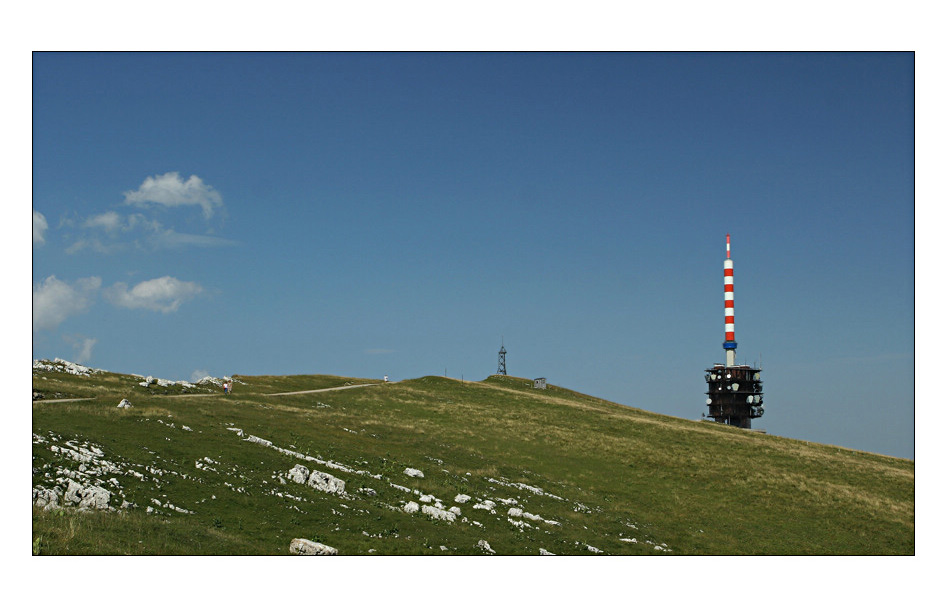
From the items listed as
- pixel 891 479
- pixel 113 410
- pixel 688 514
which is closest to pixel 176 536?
pixel 113 410

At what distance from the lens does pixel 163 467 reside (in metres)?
34.3

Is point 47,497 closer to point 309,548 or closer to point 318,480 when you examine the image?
point 309,548

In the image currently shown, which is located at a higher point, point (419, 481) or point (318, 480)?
point (318, 480)

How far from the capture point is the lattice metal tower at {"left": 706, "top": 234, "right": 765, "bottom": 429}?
164 metres

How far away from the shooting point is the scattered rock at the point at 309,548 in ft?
81.7

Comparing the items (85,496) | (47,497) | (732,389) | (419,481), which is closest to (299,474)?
(419,481)

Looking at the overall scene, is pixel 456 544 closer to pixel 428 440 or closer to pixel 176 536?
pixel 176 536

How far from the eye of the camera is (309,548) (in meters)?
24.9

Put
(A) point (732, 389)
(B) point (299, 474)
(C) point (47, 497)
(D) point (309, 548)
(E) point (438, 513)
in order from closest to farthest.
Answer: (D) point (309, 548)
(C) point (47, 497)
(E) point (438, 513)
(B) point (299, 474)
(A) point (732, 389)

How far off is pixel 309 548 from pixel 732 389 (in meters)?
160

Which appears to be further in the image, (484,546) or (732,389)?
(732,389)

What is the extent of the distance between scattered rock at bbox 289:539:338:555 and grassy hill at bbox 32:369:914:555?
69cm

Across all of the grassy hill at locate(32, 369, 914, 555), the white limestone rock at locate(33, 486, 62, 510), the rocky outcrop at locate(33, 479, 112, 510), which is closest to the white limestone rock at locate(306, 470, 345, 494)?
the grassy hill at locate(32, 369, 914, 555)

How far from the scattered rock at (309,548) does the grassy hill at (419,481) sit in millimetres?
688
